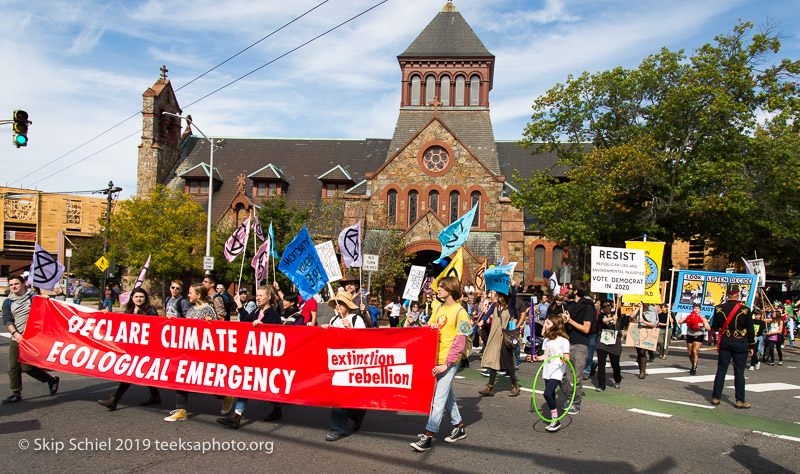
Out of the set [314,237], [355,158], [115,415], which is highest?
[355,158]

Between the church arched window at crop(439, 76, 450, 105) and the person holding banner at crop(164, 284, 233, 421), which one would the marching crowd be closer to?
the person holding banner at crop(164, 284, 233, 421)

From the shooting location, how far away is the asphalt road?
5605 millimetres

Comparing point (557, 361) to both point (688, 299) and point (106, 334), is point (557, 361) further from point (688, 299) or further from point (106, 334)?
point (688, 299)

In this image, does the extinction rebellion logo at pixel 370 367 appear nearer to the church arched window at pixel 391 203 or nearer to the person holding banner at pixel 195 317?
the person holding banner at pixel 195 317

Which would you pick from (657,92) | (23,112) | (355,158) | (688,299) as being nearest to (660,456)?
(688,299)

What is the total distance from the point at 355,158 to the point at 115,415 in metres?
35.5

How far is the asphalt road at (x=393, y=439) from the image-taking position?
5.61m

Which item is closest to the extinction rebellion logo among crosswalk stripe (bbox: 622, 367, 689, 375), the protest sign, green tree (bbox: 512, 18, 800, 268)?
crosswalk stripe (bbox: 622, 367, 689, 375)

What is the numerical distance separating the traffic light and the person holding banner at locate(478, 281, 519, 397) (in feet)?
39.8

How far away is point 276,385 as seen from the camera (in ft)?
22.3

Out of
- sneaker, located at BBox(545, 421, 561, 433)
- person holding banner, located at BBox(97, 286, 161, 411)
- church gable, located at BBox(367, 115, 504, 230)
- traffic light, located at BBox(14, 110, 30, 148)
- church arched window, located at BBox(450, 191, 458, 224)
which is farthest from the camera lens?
church arched window, located at BBox(450, 191, 458, 224)

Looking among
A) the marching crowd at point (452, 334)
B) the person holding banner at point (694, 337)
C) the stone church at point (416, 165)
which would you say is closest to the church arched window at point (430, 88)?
the stone church at point (416, 165)

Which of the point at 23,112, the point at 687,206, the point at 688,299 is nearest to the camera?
the point at 23,112

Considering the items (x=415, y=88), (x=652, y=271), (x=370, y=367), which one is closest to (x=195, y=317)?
(x=370, y=367)
